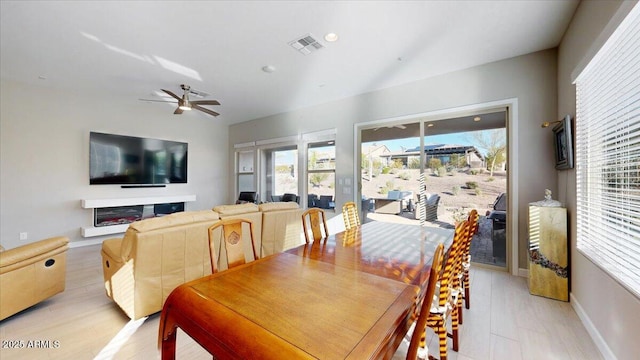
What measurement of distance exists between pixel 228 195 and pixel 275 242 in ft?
14.5

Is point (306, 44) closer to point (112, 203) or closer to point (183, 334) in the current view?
point (183, 334)

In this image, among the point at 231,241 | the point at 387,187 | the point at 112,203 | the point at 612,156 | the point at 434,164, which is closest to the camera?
the point at 231,241

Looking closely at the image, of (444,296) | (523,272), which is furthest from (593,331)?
(444,296)

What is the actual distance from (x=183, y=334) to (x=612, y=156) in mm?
3696

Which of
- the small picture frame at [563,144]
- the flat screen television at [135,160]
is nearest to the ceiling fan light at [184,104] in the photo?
the flat screen television at [135,160]

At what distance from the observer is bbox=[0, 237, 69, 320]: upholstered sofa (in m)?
2.11

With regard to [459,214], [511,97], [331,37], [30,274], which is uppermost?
[331,37]

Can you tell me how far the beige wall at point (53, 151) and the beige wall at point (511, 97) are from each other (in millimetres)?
4677

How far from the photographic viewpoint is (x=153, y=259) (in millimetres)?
2191

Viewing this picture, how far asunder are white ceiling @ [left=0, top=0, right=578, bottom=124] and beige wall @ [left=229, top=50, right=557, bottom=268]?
0.58 feet

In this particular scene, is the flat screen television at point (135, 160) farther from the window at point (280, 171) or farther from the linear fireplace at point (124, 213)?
the window at point (280, 171)

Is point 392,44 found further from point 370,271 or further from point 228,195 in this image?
point 228,195

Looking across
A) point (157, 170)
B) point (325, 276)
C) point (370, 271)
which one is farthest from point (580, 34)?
point (157, 170)

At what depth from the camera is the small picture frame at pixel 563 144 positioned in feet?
8.30
